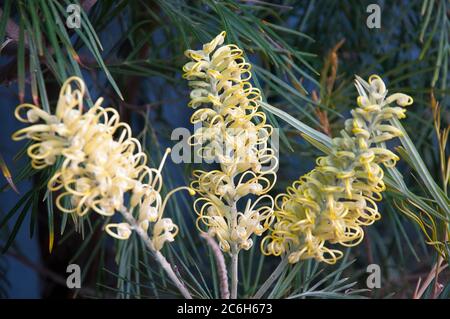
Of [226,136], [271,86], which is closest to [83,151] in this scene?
[226,136]

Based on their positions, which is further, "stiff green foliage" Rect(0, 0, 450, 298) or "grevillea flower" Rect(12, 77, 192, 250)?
"stiff green foliage" Rect(0, 0, 450, 298)

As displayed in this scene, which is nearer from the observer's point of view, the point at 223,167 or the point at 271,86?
Answer: the point at 223,167

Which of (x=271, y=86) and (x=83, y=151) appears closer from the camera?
(x=83, y=151)

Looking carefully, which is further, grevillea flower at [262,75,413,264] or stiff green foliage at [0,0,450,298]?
stiff green foliage at [0,0,450,298]

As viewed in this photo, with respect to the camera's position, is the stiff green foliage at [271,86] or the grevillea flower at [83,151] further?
the stiff green foliage at [271,86]

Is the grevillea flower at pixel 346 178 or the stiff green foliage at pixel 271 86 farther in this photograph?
the stiff green foliage at pixel 271 86

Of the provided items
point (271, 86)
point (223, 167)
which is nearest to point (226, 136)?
point (223, 167)

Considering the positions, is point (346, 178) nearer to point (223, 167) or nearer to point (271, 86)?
point (223, 167)

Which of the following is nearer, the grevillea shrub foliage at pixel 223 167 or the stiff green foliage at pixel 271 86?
the grevillea shrub foliage at pixel 223 167

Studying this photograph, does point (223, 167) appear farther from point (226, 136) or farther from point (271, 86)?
point (271, 86)

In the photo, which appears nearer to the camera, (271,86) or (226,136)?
(226,136)
